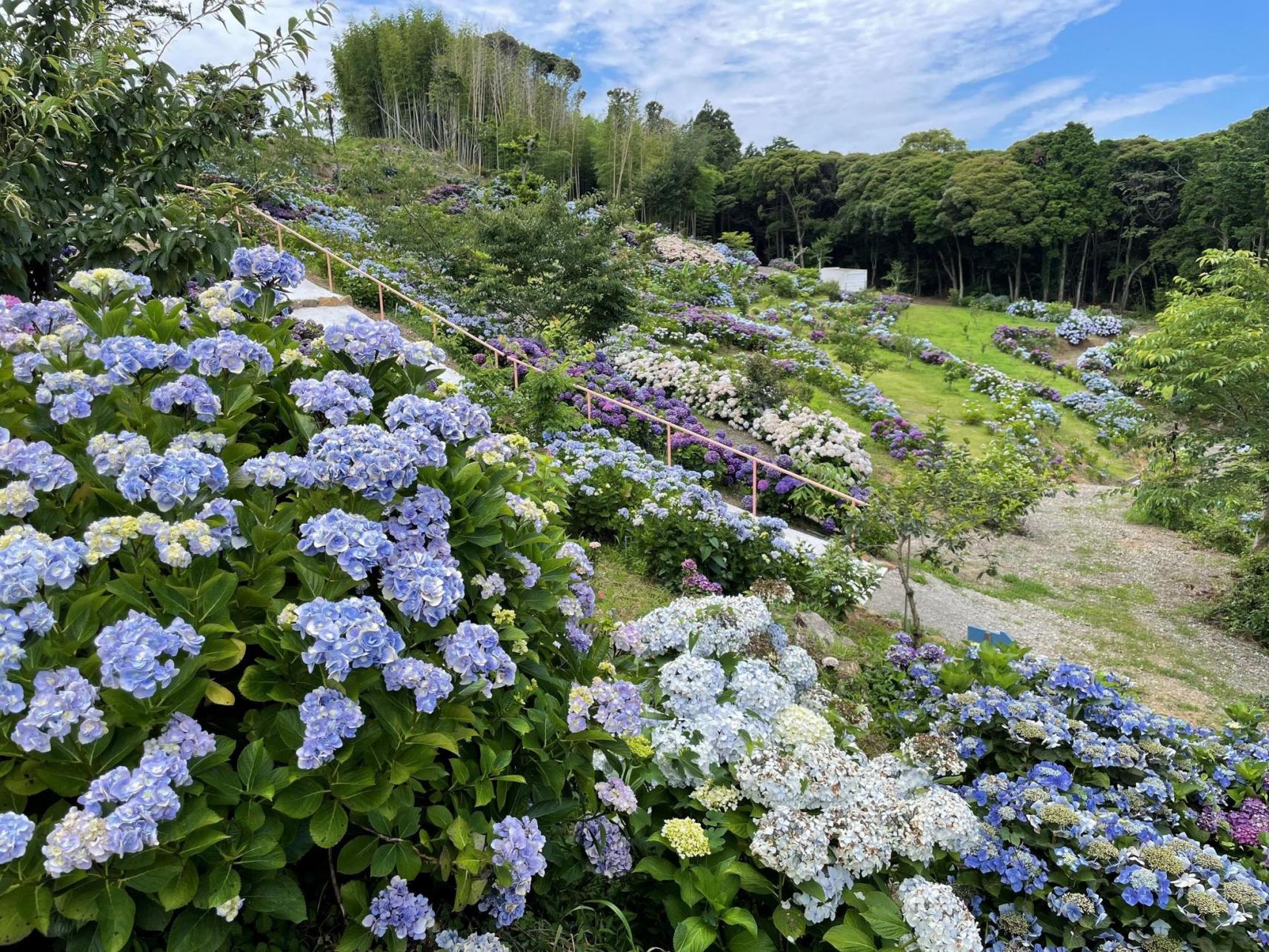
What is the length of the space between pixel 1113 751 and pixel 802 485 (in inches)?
217

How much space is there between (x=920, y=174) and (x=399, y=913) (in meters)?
45.2

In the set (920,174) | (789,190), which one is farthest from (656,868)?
(789,190)

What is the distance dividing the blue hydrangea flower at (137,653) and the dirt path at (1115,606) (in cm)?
596

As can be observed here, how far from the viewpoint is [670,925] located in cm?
223

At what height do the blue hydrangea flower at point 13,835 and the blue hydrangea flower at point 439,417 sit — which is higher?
the blue hydrangea flower at point 439,417

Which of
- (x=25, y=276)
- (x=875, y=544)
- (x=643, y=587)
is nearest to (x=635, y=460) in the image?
(x=643, y=587)

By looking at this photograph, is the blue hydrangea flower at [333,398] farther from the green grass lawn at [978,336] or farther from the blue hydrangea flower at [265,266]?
the green grass lawn at [978,336]

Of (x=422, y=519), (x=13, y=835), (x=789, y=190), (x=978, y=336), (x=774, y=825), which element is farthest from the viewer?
(x=789, y=190)

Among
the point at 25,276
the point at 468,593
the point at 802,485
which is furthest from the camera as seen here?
the point at 802,485

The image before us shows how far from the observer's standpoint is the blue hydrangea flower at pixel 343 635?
1.45 m

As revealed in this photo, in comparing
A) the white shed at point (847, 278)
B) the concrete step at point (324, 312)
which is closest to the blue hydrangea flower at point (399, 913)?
the concrete step at point (324, 312)

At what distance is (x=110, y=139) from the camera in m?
3.85

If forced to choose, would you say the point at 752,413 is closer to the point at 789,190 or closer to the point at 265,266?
the point at 265,266

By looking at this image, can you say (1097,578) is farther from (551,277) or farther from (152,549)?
(152,549)
